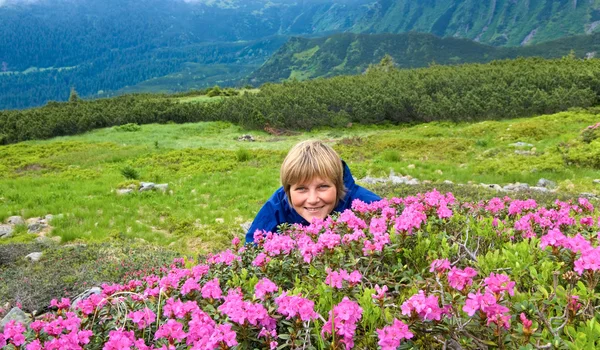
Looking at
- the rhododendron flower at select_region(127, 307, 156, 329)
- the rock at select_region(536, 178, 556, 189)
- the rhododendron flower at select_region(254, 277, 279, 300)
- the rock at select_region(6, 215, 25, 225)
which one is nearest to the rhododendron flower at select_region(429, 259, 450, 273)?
the rhododendron flower at select_region(254, 277, 279, 300)

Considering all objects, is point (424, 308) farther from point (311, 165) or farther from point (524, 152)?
point (524, 152)

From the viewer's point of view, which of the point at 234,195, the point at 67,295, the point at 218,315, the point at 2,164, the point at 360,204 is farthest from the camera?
the point at 2,164

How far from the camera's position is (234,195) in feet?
47.7

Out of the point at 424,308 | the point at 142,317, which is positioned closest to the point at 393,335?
the point at 424,308

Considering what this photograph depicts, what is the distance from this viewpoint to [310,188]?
13.3ft

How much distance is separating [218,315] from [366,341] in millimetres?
707

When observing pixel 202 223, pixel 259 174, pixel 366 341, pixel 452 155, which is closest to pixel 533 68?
pixel 452 155

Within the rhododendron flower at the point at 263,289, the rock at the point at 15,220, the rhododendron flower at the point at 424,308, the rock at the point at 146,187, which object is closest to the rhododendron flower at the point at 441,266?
the rhododendron flower at the point at 424,308

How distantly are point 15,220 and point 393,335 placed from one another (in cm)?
1355

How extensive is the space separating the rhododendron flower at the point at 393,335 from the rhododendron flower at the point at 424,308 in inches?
2.9

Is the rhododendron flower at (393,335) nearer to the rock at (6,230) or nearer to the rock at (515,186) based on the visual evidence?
the rock at (6,230)

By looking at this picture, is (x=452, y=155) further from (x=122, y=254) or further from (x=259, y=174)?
(x=122, y=254)

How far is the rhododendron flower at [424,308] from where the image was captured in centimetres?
151

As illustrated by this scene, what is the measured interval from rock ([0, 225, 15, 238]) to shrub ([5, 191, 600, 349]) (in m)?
10.5
